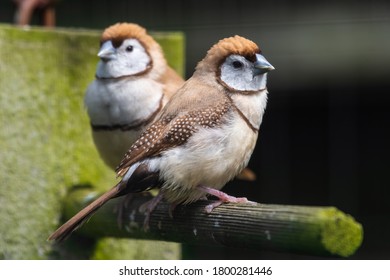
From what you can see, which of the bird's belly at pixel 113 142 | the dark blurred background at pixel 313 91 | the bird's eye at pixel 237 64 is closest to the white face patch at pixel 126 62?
the bird's belly at pixel 113 142

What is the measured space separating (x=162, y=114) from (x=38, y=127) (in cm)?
52

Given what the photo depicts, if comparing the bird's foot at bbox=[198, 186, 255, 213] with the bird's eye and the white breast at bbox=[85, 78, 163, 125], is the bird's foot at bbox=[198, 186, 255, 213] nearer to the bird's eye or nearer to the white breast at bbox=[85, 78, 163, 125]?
the bird's eye

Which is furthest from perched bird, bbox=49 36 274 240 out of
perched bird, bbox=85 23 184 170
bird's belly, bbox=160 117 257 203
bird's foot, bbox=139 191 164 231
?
perched bird, bbox=85 23 184 170

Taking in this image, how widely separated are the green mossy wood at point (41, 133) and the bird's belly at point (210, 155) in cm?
57

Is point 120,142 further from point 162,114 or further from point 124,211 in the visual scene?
point 162,114

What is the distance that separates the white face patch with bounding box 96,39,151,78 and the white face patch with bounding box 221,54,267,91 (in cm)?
45

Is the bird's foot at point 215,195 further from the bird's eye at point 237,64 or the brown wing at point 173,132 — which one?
the bird's eye at point 237,64

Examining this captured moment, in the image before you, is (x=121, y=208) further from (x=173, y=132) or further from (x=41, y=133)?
(x=173, y=132)

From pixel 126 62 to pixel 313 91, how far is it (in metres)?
1.69

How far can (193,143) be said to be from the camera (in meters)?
1.81

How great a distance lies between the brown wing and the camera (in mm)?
1801

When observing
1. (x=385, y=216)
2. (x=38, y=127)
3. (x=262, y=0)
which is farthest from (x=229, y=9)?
(x=38, y=127)

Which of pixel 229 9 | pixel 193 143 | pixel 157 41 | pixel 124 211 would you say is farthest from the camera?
pixel 229 9

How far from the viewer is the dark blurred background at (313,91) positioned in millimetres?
3688
